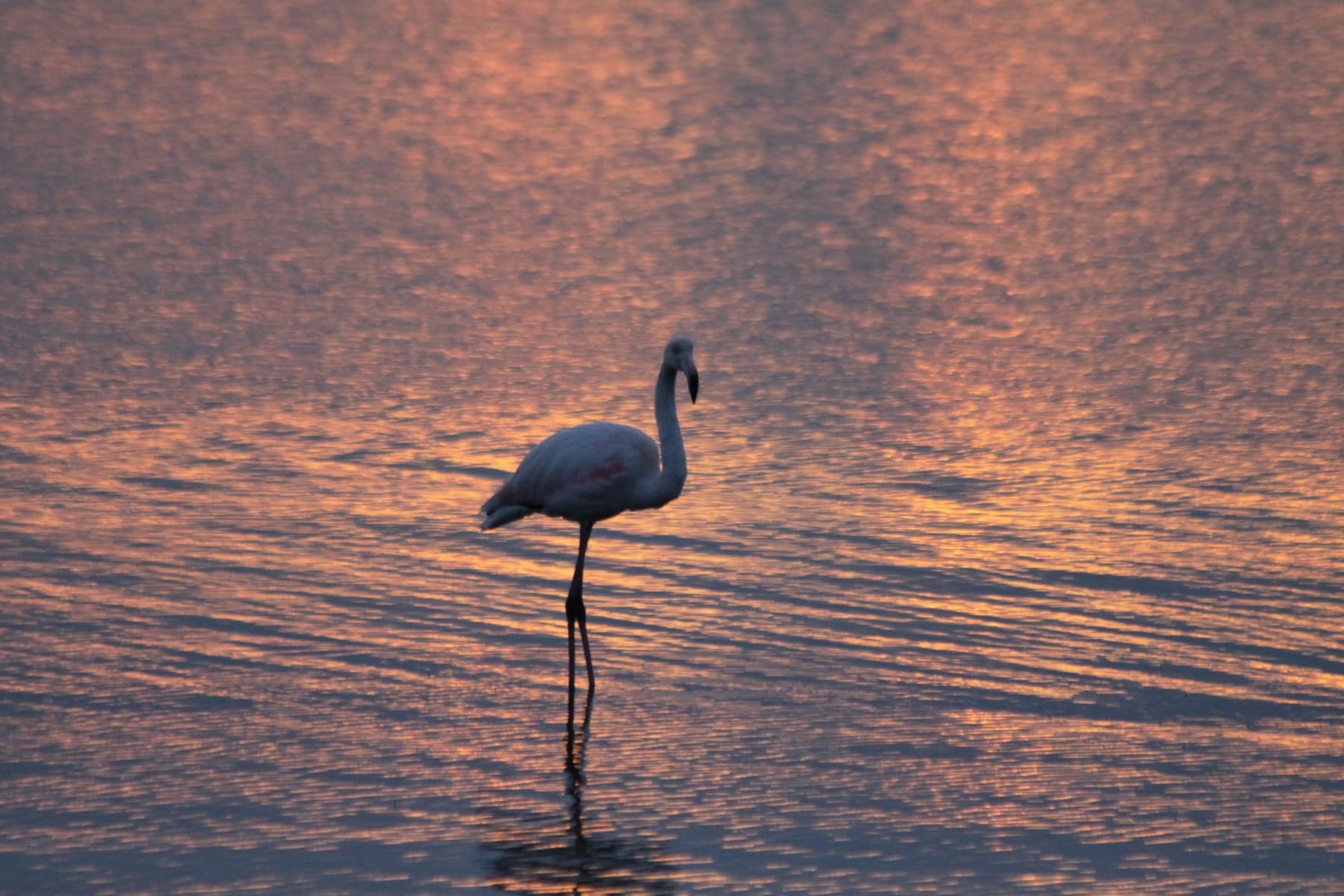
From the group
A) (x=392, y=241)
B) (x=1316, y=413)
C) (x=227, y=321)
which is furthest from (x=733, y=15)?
(x=1316, y=413)

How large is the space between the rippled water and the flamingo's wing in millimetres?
528

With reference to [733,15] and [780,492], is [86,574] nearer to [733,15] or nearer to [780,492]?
[780,492]

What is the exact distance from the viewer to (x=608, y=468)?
944 centimetres

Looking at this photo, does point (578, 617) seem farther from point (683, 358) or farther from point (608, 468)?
point (683, 358)

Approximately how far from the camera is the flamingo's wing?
945 cm

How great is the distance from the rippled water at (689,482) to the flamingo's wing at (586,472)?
1.73 ft

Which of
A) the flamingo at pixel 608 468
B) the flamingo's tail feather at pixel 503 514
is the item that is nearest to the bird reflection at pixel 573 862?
the flamingo at pixel 608 468

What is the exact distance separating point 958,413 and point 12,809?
7.50 meters

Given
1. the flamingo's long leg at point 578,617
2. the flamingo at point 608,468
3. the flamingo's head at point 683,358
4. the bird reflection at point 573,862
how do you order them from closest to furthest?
the bird reflection at point 573,862 → the flamingo's long leg at point 578,617 → the flamingo's head at point 683,358 → the flamingo at point 608,468

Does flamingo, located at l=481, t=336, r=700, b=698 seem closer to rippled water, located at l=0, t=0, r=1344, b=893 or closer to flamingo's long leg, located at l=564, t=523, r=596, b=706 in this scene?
flamingo's long leg, located at l=564, t=523, r=596, b=706

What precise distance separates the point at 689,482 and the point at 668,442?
2.32 m

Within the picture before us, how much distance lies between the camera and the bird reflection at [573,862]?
6621 mm

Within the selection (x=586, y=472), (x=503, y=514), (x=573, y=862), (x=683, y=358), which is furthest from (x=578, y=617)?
(x=573, y=862)

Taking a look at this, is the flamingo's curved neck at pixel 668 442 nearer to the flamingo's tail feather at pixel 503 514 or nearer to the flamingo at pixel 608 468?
the flamingo at pixel 608 468
